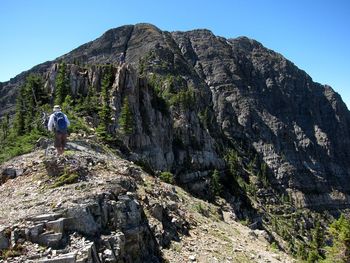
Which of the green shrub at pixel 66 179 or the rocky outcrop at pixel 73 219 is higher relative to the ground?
the green shrub at pixel 66 179

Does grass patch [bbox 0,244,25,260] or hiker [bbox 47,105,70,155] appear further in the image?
hiker [bbox 47,105,70,155]

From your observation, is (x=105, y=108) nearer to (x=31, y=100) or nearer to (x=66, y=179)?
(x=31, y=100)

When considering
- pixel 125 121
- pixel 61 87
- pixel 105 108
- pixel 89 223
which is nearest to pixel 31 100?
pixel 61 87

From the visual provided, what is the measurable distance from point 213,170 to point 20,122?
47031mm

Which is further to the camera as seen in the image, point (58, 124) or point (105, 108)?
point (105, 108)

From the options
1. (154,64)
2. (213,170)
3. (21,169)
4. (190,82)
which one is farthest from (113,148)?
(190,82)

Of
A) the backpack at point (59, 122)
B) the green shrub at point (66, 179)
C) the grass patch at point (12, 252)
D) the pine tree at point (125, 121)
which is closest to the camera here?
the grass patch at point (12, 252)

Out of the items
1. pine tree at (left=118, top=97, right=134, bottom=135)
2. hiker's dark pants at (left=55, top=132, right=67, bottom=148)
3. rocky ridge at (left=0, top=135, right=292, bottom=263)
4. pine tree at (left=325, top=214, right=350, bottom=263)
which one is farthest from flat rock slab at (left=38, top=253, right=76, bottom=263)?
pine tree at (left=118, top=97, right=134, bottom=135)

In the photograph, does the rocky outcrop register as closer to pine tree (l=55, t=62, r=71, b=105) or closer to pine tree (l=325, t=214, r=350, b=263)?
pine tree (l=325, t=214, r=350, b=263)

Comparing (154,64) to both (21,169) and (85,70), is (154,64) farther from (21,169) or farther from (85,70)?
(21,169)

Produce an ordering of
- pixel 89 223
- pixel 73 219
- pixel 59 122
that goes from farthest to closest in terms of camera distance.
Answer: pixel 59 122
pixel 89 223
pixel 73 219

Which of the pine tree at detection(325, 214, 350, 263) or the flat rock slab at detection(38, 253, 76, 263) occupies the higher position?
the flat rock slab at detection(38, 253, 76, 263)

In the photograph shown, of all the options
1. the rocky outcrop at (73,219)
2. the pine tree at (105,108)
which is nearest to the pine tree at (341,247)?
the rocky outcrop at (73,219)

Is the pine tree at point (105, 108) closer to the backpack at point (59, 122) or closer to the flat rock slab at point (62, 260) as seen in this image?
the backpack at point (59, 122)
